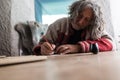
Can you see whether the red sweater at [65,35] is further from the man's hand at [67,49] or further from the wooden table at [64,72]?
the wooden table at [64,72]

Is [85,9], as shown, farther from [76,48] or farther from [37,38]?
[37,38]

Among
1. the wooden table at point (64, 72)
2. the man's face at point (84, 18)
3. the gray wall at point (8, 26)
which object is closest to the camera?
the wooden table at point (64, 72)

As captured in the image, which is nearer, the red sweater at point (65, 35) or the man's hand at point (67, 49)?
the man's hand at point (67, 49)

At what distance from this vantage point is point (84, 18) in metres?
1.43

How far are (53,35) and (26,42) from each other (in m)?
0.39

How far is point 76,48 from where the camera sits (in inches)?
51.3

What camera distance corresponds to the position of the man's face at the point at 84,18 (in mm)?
1427

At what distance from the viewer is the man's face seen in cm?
143

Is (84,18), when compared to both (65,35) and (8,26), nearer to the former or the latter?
(65,35)

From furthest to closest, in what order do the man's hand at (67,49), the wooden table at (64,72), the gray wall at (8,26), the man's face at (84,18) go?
1. the gray wall at (8,26)
2. the man's face at (84,18)
3. the man's hand at (67,49)
4. the wooden table at (64,72)

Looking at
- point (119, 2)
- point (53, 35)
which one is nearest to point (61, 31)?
point (53, 35)

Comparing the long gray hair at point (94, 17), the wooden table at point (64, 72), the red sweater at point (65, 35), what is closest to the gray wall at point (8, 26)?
the red sweater at point (65, 35)

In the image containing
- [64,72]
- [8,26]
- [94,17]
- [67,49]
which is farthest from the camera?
[8,26]

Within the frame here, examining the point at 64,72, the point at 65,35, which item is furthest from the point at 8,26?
the point at 64,72
